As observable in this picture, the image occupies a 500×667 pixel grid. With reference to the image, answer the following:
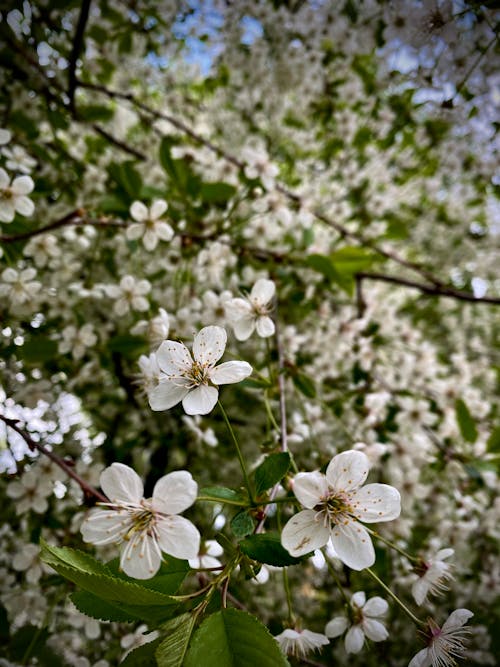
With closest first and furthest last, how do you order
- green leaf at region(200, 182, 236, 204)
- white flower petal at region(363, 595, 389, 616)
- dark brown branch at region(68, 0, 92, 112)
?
white flower petal at region(363, 595, 389, 616) < dark brown branch at region(68, 0, 92, 112) < green leaf at region(200, 182, 236, 204)

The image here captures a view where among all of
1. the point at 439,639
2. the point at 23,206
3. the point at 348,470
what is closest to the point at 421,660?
the point at 439,639

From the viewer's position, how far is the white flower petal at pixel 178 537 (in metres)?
0.51

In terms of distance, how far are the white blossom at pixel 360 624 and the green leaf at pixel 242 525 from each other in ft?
0.84

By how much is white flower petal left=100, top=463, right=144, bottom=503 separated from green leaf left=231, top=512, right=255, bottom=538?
12 centimetres

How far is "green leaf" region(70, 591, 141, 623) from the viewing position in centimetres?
52

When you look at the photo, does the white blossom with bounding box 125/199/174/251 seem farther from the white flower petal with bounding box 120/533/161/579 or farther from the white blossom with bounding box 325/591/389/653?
the white blossom with bounding box 325/591/389/653

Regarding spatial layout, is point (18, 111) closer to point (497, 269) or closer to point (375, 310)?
point (375, 310)

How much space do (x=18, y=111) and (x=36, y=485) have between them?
1.18 metres

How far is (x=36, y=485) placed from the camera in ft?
3.14

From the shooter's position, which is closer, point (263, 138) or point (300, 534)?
point (300, 534)

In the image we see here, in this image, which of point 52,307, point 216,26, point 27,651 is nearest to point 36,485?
point 27,651

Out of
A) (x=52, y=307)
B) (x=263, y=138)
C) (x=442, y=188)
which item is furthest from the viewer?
(x=442, y=188)

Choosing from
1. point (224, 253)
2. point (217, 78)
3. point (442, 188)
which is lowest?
point (224, 253)

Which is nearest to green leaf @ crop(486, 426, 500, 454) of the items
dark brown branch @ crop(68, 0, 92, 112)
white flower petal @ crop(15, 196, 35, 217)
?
white flower petal @ crop(15, 196, 35, 217)
